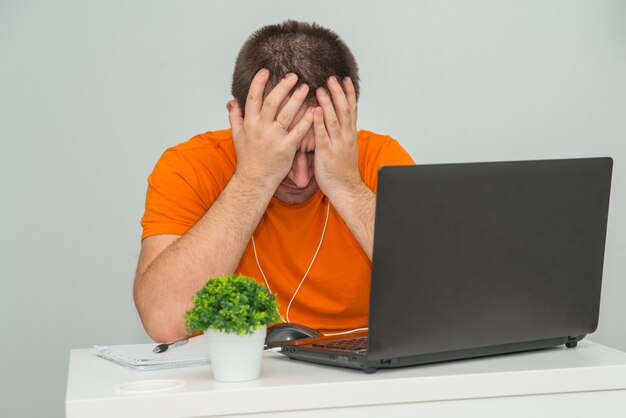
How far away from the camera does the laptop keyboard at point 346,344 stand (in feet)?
3.49

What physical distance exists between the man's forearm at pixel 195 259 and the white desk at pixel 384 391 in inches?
12.1

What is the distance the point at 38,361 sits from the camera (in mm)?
2254

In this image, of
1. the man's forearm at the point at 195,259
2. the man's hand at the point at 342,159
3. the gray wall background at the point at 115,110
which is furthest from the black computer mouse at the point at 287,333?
the gray wall background at the point at 115,110

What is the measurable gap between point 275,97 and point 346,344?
1.90 feet

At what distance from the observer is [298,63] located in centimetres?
158

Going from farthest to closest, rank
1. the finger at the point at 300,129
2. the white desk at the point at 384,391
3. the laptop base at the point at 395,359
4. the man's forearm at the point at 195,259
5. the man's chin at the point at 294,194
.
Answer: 1. the man's chin at the point at 294,194
2. the finger at the point at 300,129
3. the man's forearm at the point at 195,259
4. the laptop base at the point at 395,359
5. the white desk at the point at 384,391

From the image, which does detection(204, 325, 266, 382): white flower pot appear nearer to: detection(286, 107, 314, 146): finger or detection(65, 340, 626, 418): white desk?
detection(65, 340, 626, 418): white desk

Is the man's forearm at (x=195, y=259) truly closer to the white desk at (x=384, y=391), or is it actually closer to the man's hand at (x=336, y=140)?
the man's hand at (x=336, y=140)

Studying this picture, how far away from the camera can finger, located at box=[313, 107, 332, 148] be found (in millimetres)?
1541

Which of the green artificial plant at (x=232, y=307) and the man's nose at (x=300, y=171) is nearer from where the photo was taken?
the green artificial plant at (x=232, y=307)

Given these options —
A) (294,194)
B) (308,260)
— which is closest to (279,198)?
(294,194)

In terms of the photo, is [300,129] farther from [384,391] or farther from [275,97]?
[384,391]

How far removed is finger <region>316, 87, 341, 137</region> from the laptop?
1.75 ft

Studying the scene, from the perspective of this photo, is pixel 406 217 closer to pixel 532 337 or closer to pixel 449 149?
pixel 532 337
